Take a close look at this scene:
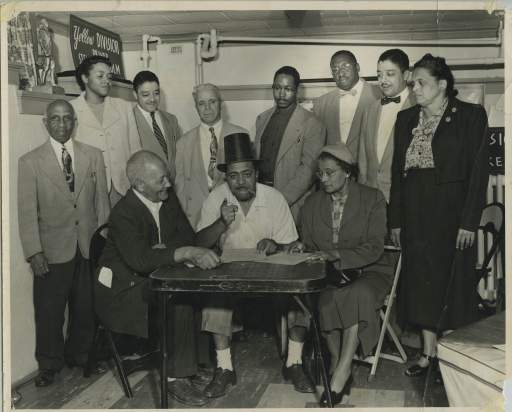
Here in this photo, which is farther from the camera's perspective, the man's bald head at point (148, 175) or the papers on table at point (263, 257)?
the man's bald head at point (148, 175)

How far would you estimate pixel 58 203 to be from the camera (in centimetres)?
425

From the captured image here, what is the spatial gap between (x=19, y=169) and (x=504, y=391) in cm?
280

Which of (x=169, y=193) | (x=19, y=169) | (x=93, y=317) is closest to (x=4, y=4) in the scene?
(x=19, y=169)

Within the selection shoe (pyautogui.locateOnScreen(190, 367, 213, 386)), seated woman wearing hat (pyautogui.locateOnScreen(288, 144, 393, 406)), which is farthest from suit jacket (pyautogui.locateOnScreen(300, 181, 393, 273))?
shoe (pyautogui.locateOnScreen(190, 367, 213, 386))

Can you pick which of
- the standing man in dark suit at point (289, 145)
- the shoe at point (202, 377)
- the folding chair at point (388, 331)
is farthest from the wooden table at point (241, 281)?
the standing man in dark suit at point (289, 145)

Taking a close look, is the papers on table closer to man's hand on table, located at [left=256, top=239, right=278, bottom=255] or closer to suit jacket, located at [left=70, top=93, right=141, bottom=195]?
man's hand on table, located at [left=256, top=239, right=278, bottom=255]

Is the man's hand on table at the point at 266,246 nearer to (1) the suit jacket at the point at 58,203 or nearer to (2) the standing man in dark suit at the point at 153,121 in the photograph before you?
(2) the standing man in dark suit at the point at 153,121

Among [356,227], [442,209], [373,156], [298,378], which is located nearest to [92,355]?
[298,378]

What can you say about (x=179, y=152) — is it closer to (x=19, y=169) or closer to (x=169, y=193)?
(x=169, y=193)

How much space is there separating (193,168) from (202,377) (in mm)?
1380

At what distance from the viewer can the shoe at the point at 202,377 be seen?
4.15 m

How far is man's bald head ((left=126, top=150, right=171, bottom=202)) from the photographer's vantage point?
402 centimetres

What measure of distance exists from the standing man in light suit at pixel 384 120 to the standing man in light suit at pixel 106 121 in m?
1.51

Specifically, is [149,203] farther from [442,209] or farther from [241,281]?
[442,209]
